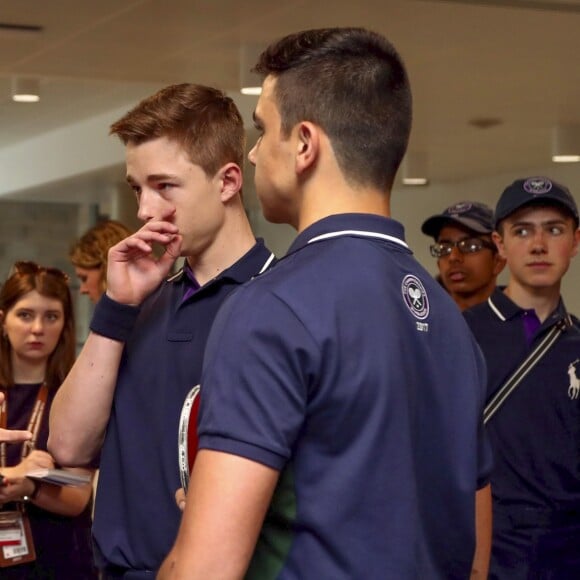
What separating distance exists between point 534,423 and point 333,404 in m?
1.98

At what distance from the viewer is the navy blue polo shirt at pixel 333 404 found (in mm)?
1390

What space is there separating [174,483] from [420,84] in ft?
20.5

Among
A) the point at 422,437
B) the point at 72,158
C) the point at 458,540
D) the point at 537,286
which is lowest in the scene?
the point at 458,540

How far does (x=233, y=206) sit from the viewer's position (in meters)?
2.00

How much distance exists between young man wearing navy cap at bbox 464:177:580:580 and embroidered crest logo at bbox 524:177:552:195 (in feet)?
0.09

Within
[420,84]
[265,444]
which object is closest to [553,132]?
[420,84]

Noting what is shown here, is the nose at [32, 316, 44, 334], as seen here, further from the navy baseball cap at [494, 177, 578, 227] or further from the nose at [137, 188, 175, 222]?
the nose at [137, 188, 175, 222]

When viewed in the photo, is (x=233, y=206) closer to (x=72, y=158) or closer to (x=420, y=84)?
(x=420, y=84)

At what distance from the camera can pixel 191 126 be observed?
198 centimetres

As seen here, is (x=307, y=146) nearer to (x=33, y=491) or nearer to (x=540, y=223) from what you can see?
(x=33, y=491)

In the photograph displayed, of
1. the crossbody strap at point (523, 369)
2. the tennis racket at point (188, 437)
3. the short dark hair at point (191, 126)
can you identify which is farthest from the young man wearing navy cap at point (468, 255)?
the tennis racket at point (188, 437)

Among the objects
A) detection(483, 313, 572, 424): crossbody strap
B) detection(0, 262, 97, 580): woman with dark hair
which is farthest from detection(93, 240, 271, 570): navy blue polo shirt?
detection(483, 313, 572, 424): crossbody strap

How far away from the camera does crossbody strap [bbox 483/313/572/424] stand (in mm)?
3297

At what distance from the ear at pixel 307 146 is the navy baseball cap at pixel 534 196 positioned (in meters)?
2.12
